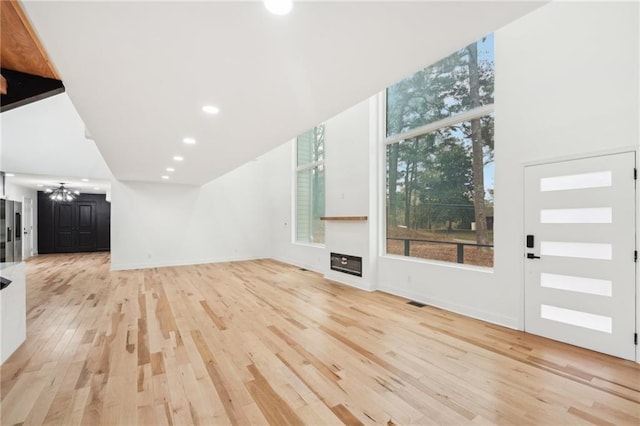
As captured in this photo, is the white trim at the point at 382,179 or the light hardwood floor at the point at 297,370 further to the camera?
the white trim at the point at 382,179

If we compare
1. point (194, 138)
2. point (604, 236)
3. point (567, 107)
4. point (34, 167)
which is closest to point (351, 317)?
point (604, 236)

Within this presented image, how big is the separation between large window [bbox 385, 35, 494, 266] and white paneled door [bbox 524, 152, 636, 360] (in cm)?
61

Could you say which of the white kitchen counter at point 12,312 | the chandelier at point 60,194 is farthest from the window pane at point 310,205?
the chandelier at point 60,194

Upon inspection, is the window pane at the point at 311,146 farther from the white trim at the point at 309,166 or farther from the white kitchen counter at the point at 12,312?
the white kitchen counter at the point at 12,312

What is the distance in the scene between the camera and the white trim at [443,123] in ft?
12.5

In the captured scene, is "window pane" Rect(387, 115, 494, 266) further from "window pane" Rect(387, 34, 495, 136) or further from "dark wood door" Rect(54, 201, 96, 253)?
"dark wood door" Rect(54, 201, 96, 253)

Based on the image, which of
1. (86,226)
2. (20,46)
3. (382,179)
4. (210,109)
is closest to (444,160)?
(382,179)

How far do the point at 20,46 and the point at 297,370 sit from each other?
305cm

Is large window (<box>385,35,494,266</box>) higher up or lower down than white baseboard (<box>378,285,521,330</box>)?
higher up

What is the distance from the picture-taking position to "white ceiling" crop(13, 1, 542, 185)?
1.51 m

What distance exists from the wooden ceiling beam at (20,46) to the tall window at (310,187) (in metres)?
5.75

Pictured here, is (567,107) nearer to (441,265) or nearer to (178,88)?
(441,265)

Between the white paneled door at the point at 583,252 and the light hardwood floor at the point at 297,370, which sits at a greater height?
the white paneled door at the point at 583,252

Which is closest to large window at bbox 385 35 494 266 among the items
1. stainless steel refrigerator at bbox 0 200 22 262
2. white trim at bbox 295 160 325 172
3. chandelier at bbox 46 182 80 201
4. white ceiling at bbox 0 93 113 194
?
white trim at bbox 295 160 325 172
